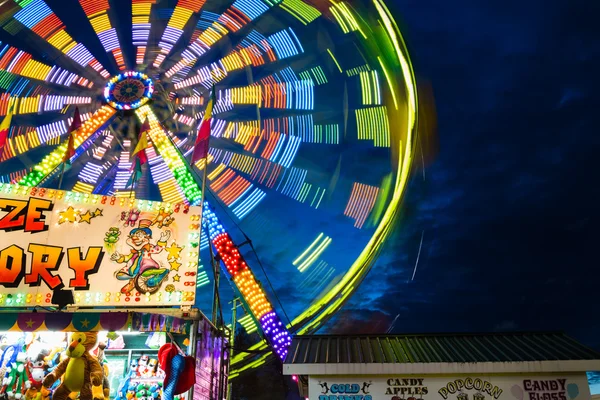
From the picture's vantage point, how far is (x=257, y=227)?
2150 cm

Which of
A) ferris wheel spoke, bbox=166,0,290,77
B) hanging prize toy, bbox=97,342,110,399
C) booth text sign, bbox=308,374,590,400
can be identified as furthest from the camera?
ferris wheel spoke, bbox=166,0,290,77

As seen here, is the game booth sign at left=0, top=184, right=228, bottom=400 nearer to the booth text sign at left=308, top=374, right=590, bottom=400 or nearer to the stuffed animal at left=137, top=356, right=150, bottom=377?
the stuffed animal at left=137, top=356, right=150, bottom=377

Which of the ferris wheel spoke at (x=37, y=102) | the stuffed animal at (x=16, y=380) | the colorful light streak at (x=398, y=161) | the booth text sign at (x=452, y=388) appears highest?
the ferris wheel spoke at (x=37, y=102)

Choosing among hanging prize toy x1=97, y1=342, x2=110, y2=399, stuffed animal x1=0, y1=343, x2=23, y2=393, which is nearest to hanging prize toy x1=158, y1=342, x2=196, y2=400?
hanging prize toy x1=97, y1=342, x2=110, y2=399

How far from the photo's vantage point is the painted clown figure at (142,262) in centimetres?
884

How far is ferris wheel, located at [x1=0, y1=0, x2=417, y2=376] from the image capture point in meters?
14.5

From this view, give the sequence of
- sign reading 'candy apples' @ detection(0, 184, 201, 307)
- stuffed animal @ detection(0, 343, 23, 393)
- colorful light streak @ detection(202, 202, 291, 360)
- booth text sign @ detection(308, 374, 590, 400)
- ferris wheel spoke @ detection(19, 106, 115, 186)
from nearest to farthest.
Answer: booth text sign @ detection(308, 374, 590, 400) → stuffed animal @ detection(0, 343, 23, 393) → sign reading 'candy apples' @ detection(0, 184, 201, 307) → colorful light streak @ detection(202, 202, 291, 360) → ferris wheel spoke @ detection(19, 106, 115, 186)

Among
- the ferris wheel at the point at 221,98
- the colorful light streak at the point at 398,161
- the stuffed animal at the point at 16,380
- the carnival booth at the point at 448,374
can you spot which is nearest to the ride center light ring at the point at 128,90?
the ferris wheel at the point at 221,98

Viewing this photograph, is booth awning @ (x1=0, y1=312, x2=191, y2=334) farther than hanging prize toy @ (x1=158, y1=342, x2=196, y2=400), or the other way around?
booth awning @ (x1=0, y1=312, x2=191, y2=334)

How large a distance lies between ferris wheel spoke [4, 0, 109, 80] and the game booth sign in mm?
7712

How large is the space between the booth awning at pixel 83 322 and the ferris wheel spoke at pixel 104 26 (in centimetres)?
1074

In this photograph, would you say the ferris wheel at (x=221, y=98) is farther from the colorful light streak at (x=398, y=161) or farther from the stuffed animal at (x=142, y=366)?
the stuffed animal at (x=142, y=366)

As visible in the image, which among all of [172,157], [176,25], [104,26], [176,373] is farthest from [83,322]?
[104,26]

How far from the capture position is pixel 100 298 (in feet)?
28.7
